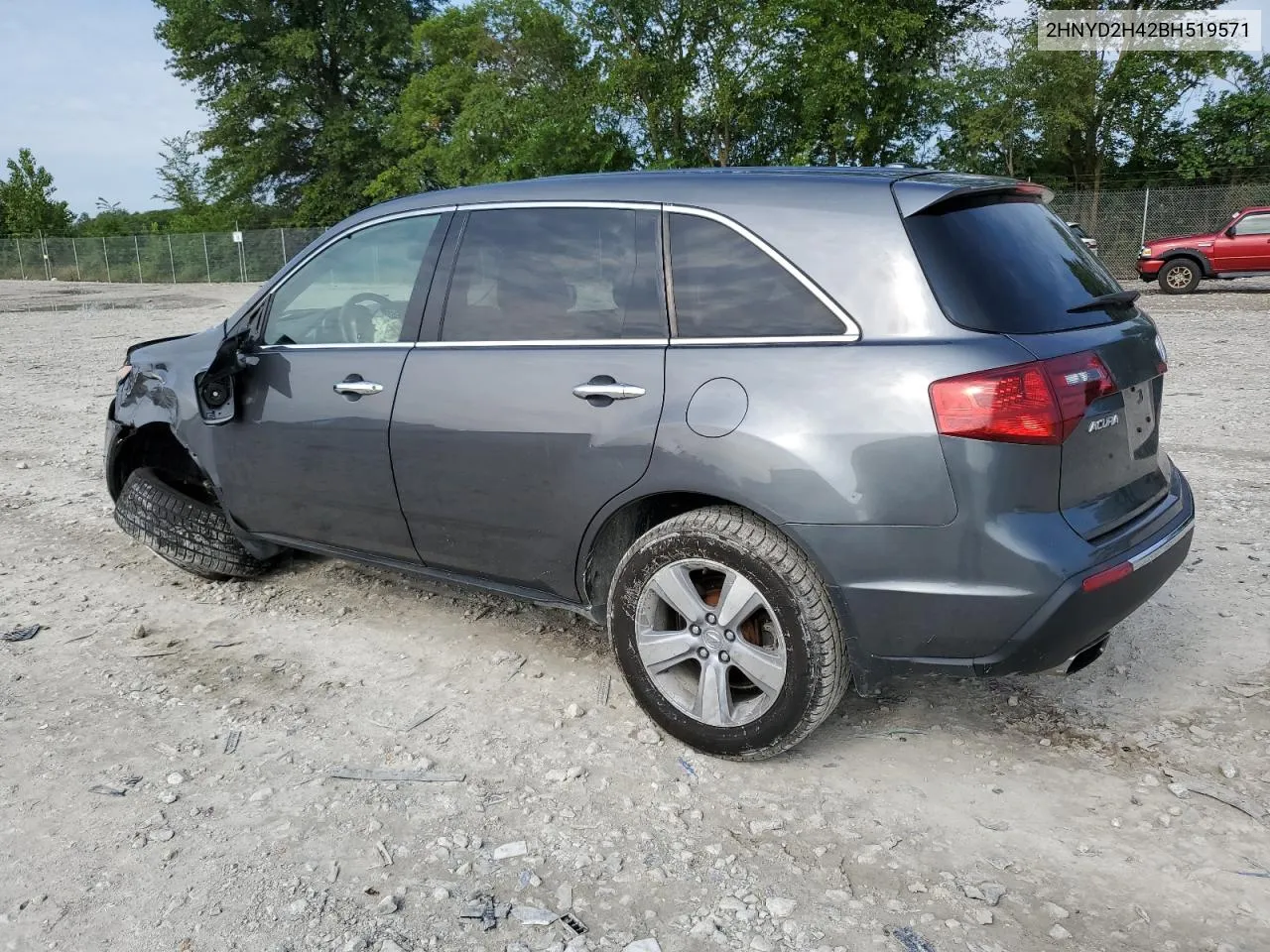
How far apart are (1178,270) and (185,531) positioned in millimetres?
21551

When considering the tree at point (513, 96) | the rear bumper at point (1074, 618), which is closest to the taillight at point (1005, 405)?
the rear bumper at point (1074, 618)

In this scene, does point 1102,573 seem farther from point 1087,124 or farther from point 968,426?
point 1087,124

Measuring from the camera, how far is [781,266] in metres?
3.04

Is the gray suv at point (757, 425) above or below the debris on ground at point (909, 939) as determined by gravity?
above

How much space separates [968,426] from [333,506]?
2524mm

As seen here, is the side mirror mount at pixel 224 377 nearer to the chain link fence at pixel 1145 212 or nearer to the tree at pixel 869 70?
the chain link fence at pixel 1145 212

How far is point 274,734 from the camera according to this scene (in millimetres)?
3488

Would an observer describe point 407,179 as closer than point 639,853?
No

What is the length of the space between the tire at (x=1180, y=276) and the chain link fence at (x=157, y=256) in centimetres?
2926

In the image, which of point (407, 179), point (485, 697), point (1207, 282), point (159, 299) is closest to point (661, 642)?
point (485, 697)

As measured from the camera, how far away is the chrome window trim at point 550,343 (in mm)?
3244

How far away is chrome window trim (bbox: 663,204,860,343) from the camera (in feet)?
9.52

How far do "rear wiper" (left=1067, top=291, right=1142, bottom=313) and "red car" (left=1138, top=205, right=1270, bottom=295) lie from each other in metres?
20.2

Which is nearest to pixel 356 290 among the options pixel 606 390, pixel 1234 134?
pixel 606 390
